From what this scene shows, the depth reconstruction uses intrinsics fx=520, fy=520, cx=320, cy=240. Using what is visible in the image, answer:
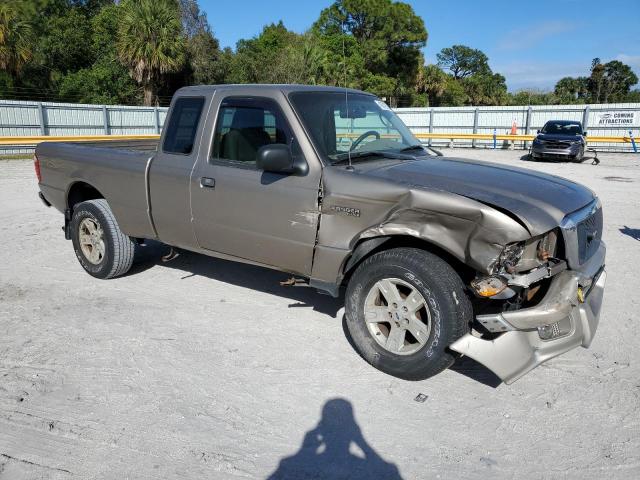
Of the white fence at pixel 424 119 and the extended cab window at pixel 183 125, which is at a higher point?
the white fence at pixel 424 119

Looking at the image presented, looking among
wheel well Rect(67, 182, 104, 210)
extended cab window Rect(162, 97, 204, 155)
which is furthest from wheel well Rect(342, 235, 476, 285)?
wheel well Rect(67, 182, 104, 210)

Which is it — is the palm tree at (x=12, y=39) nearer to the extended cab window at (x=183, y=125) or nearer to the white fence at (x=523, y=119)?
the white fence at (x=523, y=119)

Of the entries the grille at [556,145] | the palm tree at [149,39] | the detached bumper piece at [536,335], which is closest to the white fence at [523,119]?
the grille at [556,145]

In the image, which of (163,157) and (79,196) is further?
(79,196)

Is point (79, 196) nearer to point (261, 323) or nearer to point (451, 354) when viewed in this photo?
point (261, 323)

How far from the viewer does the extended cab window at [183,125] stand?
4715mm

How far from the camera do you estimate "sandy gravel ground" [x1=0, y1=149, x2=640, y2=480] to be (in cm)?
286

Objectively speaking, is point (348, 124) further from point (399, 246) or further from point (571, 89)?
point (571, 89)

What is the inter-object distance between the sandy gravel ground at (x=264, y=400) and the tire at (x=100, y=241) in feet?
1.29

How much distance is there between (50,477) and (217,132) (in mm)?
2905

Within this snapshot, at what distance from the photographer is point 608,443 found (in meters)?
3.00

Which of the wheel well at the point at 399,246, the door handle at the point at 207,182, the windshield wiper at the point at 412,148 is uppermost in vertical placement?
the windshield wiper at the point at 412,148

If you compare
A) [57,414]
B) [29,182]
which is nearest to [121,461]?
[57,414]

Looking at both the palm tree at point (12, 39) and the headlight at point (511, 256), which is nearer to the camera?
the headlight at point (511, 256)
